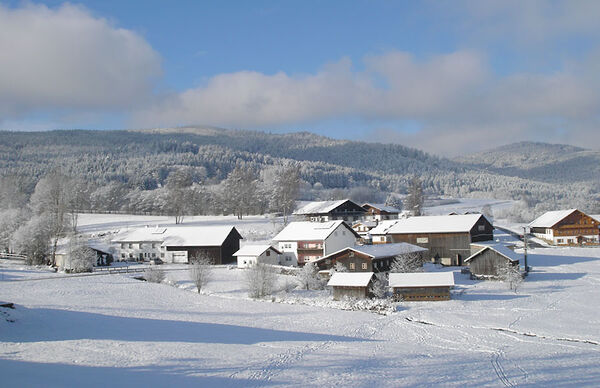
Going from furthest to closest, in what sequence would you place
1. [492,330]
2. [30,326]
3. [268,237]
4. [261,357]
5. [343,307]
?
[268,237], [343,307], [492,330], [30,326], [261,357]

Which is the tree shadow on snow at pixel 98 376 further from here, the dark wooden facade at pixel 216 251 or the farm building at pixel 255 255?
the dark wooden facade at pixel 216 251

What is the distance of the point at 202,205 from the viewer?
391 ft

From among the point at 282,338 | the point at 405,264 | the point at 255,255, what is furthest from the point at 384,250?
the point at 282,338

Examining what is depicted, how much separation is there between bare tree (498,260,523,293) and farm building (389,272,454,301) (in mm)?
6202

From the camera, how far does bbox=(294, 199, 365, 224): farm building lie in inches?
3440

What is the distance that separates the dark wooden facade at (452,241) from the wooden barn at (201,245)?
2538cm

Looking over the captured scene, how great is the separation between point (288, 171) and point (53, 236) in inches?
1994

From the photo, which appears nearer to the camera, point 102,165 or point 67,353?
point 67,353

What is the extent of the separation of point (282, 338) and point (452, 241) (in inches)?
1539

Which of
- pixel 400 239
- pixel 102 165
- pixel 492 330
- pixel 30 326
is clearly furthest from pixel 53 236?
pixel 102 165

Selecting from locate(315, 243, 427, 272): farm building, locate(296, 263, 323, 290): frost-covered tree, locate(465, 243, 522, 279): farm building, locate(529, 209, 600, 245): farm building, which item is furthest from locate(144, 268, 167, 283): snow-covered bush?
locate(529, 209, 600, 245): farm building

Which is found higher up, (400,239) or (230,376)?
(400,239)

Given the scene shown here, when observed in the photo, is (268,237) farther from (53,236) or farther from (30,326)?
(30,326)

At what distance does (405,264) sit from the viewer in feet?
163
